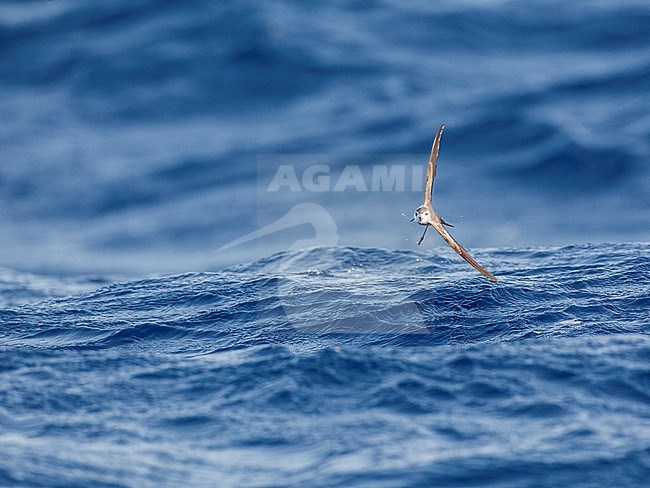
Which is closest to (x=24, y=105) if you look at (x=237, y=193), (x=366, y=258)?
(x=237, y=193)

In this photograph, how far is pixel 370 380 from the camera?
944 centimetres

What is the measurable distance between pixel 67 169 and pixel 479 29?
895 cm

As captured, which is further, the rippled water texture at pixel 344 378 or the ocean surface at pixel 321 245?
the ocean surface at pixel 321 245

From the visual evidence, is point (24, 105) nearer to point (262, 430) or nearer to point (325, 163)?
point (325, 163)

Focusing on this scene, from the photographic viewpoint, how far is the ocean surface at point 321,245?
8461 millimetres

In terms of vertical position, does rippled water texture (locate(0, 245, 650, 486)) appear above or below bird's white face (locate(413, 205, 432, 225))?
below

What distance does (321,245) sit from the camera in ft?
44.7

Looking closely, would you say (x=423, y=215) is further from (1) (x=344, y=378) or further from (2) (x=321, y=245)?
(2) (x=321, y=245)

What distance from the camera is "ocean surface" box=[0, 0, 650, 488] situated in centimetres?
846

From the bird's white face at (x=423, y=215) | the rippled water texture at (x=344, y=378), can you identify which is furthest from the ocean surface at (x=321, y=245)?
the bird's white face at (x=423, y=215)

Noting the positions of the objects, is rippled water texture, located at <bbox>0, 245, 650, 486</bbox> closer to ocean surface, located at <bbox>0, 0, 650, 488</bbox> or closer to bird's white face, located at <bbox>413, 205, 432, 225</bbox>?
ocean surface, located at <bbox>0, 0, 650, 488</bbox>

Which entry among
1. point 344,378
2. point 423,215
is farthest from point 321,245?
point 423,215

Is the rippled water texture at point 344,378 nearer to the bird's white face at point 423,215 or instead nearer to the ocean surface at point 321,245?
the ocean surface at point 321,245

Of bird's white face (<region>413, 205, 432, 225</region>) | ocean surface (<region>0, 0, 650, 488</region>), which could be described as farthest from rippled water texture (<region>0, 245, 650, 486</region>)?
bird's white face (<region>413, 205, 432, 225</region>)
